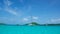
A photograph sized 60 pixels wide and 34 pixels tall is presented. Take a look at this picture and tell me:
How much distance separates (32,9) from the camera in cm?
261

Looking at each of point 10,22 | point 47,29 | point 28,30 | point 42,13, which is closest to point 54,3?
point 42,13

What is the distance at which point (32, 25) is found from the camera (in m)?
2.60

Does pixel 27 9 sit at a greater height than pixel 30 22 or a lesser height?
greater

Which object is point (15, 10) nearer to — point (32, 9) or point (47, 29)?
point (32, 9)

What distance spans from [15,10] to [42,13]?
457 mm

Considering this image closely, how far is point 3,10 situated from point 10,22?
23cm

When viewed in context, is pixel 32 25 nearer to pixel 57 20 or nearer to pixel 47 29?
pixel 47 29

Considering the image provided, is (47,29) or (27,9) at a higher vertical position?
(27,9)

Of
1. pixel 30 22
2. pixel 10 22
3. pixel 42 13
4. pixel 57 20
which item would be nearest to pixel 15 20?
pixel 10 22

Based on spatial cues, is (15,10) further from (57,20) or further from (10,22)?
(57,20)

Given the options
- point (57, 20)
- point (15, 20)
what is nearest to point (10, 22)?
point (15, 20)

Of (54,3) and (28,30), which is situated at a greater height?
(54,3)

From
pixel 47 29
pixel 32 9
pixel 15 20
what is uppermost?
pixel 32 9

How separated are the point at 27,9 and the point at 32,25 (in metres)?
0.28
